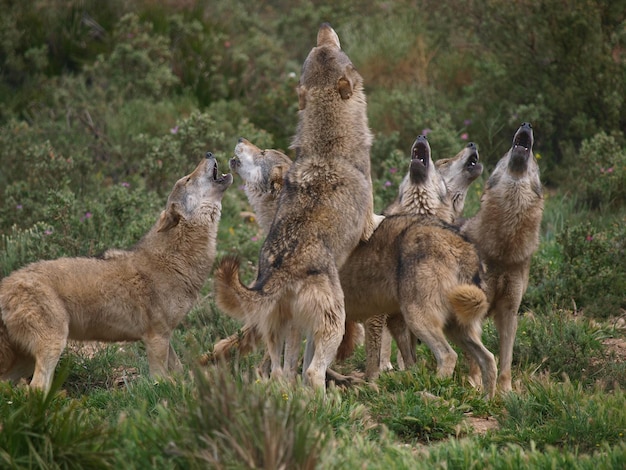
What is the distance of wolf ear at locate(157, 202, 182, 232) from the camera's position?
8555 millimetres

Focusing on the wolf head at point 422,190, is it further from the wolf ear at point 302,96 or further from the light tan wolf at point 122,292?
the light tan wolf at point 122,292

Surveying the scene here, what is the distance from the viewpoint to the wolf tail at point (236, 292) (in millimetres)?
6820

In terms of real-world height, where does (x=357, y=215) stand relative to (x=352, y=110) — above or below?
below

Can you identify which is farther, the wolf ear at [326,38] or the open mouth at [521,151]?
the wolf ear at [326,38]

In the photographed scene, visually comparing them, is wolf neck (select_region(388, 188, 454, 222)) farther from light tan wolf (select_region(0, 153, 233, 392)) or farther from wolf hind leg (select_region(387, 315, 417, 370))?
A: light tan wolf (select_region(0, 153, 233, 392))

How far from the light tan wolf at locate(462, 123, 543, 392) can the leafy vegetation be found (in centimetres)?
56

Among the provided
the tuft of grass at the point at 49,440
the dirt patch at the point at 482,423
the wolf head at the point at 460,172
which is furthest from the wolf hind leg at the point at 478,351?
the tuft of grass at the point at 49,440

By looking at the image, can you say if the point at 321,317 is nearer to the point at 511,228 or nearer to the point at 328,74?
the point at 511,228

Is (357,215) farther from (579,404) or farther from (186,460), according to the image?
(186,460)

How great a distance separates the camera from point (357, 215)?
765 centimetres

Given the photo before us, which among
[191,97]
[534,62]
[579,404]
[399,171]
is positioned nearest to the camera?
[579,404]

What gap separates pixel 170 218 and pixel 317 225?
1.82 m

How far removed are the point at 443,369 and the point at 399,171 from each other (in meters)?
5.47

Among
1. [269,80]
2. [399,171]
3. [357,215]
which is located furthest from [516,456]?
[269,80]
